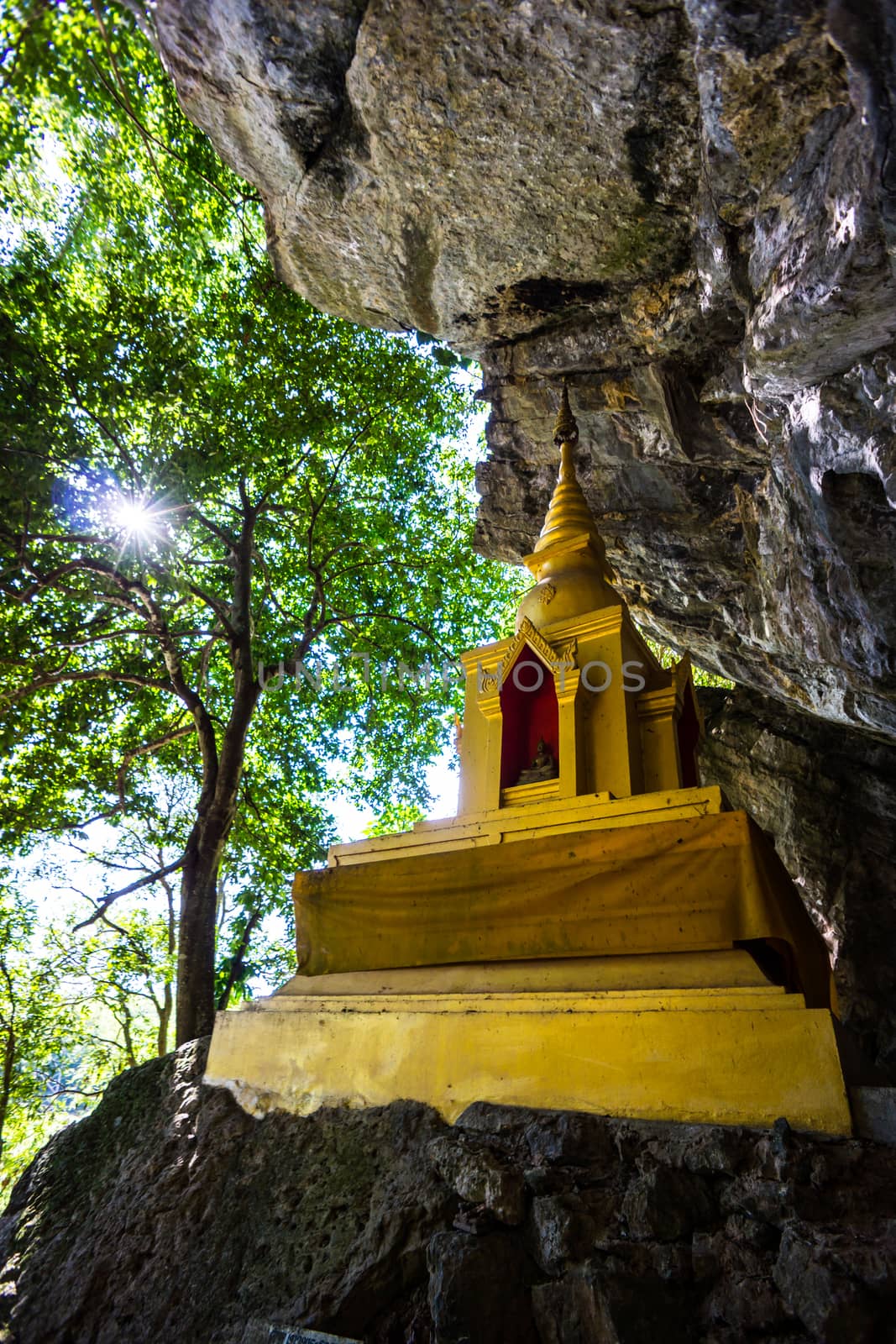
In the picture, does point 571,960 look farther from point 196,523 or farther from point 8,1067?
point 8,1067

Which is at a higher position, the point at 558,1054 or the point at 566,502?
the point at 566,502

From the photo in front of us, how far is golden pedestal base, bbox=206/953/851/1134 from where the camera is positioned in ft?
9.83

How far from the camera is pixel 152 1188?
3.67 m

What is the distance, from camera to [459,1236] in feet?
8.82

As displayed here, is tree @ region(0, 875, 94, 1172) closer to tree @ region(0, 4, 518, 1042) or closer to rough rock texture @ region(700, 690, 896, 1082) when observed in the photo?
tree @ region(0, 4, 518, 1042)

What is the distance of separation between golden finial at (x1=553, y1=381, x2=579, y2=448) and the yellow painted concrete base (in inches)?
232

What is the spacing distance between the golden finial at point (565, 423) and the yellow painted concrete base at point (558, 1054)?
232 inches

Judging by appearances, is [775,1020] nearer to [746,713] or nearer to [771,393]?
[771,393]

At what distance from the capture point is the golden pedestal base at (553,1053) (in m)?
3.00

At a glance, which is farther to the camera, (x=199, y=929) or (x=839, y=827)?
(x=839, y=827)

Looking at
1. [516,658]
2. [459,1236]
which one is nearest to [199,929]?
[516,658]

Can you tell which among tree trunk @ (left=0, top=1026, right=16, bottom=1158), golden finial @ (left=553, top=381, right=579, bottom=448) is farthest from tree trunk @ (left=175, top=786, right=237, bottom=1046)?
tree trunk @ (left=0, top=1026, right=16, bottom=1158)

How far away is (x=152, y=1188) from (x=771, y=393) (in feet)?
19.9

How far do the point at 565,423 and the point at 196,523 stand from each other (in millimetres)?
5924
